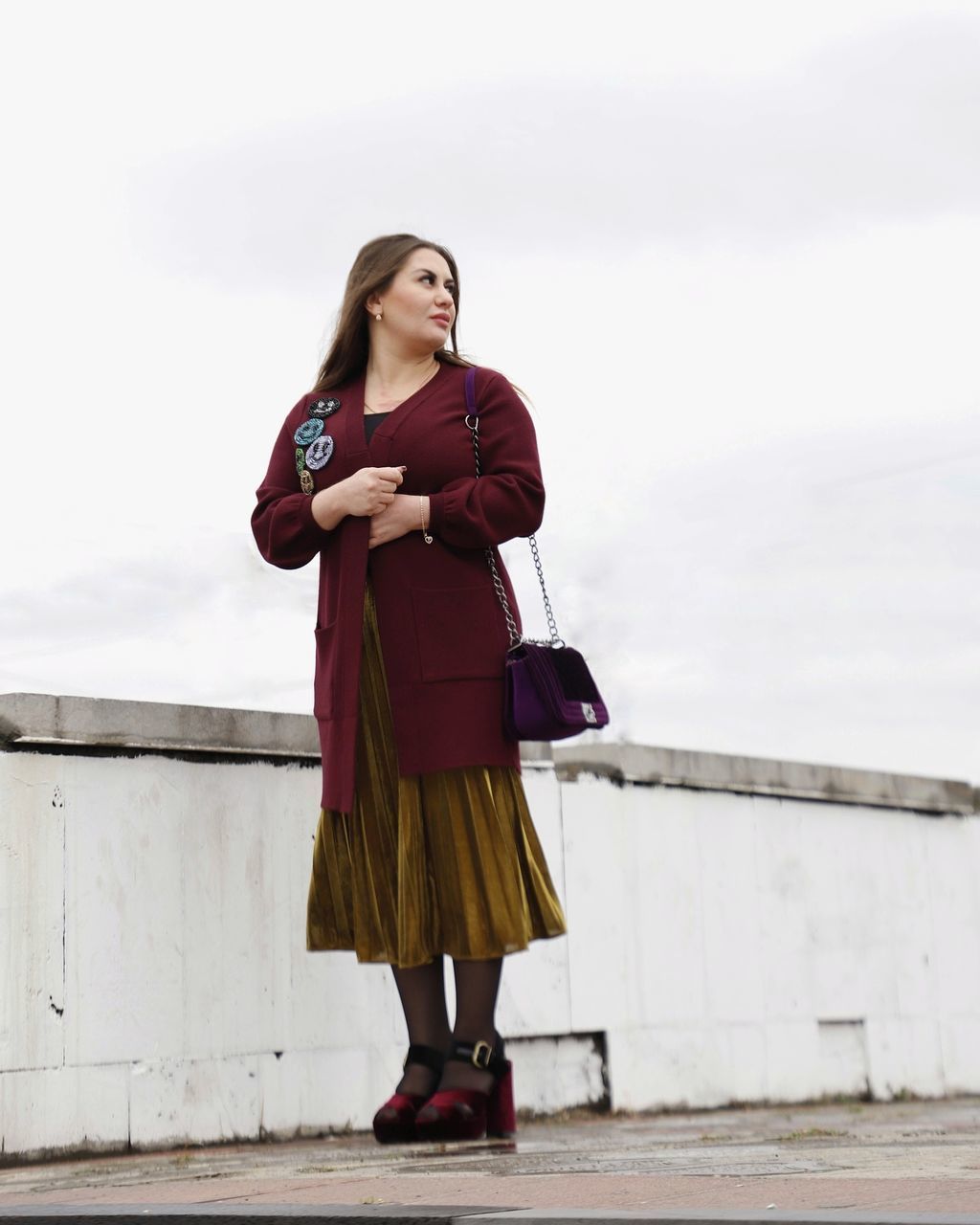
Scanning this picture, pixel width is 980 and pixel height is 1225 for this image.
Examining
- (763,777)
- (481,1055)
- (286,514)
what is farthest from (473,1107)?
(763,777)

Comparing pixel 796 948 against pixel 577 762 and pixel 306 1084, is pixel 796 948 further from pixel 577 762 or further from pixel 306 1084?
pixel 306 1084

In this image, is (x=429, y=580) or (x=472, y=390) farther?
(x=472, y=390)

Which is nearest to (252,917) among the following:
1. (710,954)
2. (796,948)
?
(710,954)

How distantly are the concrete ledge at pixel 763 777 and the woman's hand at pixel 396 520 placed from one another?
1690 millimetres

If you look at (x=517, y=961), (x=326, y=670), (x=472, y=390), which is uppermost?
(x=472, y=390)

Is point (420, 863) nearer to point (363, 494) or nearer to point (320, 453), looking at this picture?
point (363, 494)

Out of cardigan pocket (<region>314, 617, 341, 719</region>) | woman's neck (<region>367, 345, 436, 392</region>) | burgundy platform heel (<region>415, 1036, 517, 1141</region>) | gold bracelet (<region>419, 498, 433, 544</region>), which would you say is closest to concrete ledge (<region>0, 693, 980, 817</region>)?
cardigan pocket (<region>314, 617, 341, 719</region>)

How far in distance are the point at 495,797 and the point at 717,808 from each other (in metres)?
2.30

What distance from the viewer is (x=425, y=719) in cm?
386

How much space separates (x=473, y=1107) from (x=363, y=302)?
1758 millimetres

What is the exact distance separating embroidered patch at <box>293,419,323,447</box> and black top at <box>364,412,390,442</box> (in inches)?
4.0

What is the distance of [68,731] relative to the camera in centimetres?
398

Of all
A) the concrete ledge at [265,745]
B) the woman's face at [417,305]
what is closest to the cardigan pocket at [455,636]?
the woman's face at [417,305]

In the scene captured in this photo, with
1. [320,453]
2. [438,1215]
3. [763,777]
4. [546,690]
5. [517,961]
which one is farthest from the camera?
[763,777]
